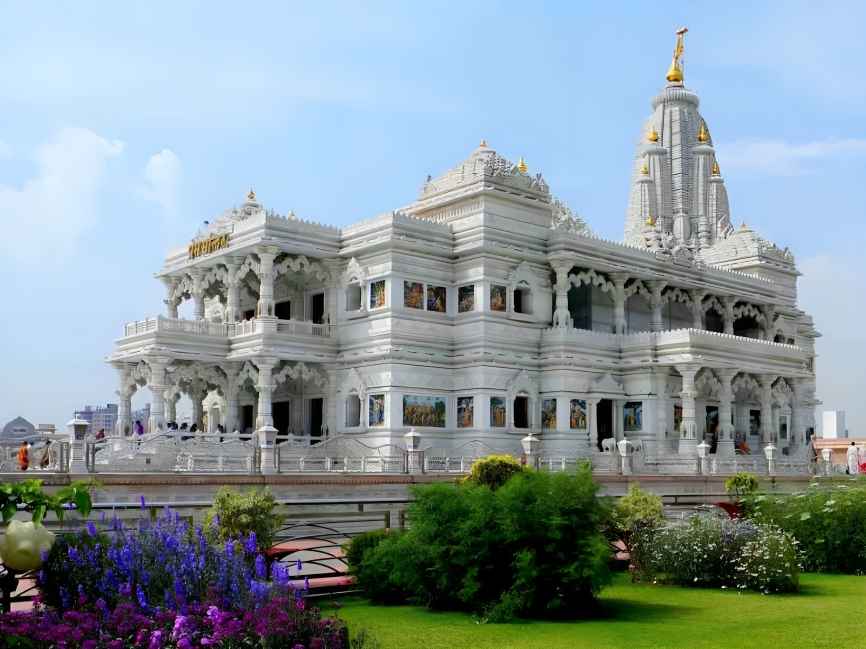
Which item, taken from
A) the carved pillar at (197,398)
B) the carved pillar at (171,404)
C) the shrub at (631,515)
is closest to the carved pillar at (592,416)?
the carved pillar at (197,398)

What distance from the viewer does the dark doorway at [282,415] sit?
143 feet

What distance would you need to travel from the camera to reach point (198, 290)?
4428cm

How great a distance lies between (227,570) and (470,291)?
33.0 meters

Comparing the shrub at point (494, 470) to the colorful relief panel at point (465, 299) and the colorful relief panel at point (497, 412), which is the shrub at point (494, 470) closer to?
the colorful relief panel at point (497, 412)

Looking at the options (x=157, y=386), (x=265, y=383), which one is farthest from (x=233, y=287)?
(x=157, y=386)

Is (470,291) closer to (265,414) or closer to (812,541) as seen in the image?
(265,414)

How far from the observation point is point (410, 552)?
13.6 m

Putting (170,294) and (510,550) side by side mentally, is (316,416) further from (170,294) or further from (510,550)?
(510,550)

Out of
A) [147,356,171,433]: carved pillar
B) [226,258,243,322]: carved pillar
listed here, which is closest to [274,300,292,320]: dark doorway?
[226,258,243,322]: carved pillar

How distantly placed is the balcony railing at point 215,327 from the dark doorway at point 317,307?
231 centimetres

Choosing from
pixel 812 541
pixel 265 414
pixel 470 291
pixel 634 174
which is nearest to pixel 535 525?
pixel 812 541

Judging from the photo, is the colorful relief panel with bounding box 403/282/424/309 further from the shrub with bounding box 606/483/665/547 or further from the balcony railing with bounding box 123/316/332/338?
the shrub with bounding box 606/483/665/547

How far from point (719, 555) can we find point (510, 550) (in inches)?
171

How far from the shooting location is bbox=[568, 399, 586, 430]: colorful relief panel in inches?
1649
